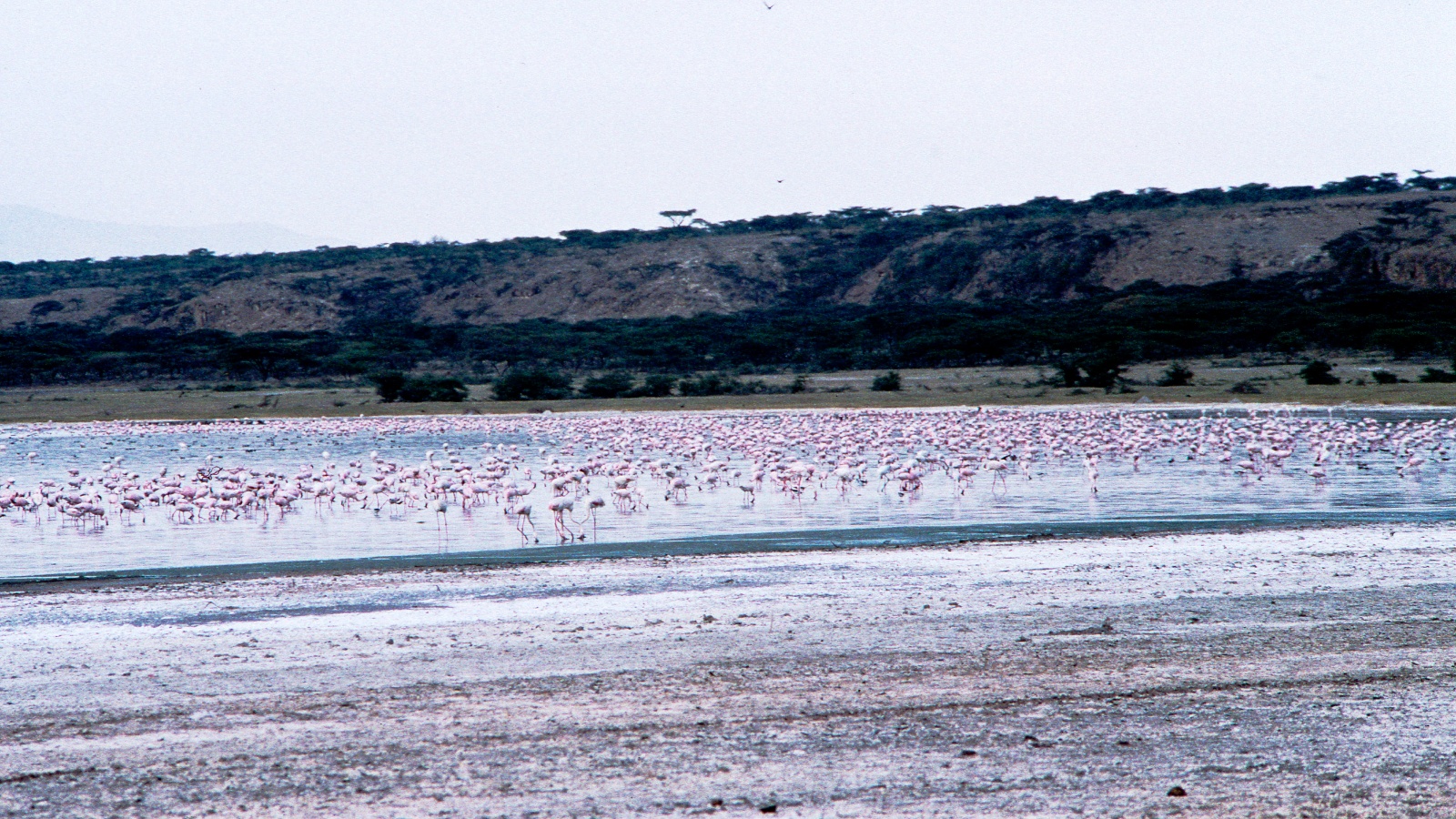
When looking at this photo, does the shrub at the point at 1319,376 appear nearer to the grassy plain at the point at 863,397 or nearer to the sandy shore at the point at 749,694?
the grassy plain at the point at 863,397

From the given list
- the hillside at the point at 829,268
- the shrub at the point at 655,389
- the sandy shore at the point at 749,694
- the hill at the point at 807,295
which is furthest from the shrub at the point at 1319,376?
the hillside at the point at 829,268

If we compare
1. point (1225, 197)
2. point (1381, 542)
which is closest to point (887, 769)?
point (1381, 542)

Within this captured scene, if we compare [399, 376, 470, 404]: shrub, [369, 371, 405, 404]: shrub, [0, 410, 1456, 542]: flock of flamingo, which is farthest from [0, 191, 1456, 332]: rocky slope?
[0, 410, 1456, 542]: flock of flamingo

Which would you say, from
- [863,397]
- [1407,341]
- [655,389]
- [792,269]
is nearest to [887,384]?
[863,397]

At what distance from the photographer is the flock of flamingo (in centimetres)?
1620

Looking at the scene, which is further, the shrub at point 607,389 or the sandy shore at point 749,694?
the shrub at point 607,389

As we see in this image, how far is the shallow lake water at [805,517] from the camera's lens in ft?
41.8

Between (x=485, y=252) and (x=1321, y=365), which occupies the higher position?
(x=485, y=252)

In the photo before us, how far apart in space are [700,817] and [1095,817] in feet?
3.95

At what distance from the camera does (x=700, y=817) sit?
4.52m

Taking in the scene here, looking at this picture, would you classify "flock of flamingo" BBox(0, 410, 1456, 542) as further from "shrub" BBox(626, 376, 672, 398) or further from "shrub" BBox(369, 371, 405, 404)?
"shrub" BBox(369, 371, 405, 404)

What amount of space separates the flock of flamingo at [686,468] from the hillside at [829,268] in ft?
204

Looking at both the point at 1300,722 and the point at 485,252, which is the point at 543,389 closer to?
the point at 1300,722

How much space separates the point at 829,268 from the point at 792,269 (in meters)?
2.71
